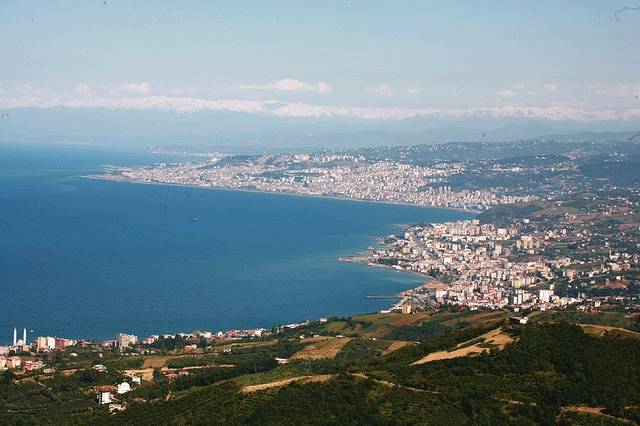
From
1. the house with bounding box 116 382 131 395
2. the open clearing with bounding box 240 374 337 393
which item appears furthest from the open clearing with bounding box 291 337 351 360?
the open clearing with bounding box 240 374 337 393

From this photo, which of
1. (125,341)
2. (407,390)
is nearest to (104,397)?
(407,390)

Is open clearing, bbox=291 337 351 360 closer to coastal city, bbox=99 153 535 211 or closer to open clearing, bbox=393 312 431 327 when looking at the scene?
open clearing, bbox=393 312 431 327

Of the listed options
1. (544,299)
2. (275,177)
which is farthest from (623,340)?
(275,177)

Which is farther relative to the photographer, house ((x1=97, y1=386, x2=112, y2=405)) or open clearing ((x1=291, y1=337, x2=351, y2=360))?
open clearing ((x1=291, y1=337, x2=351, y2=360))

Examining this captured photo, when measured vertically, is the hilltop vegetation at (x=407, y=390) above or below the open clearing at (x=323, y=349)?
above

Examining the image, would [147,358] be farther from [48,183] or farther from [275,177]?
[275,177]

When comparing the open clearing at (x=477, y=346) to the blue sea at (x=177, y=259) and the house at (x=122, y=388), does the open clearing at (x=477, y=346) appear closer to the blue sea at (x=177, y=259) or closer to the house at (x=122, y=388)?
the house at (x=122, y=388)

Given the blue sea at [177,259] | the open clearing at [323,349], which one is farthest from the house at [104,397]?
the blue sea at [177,259]
